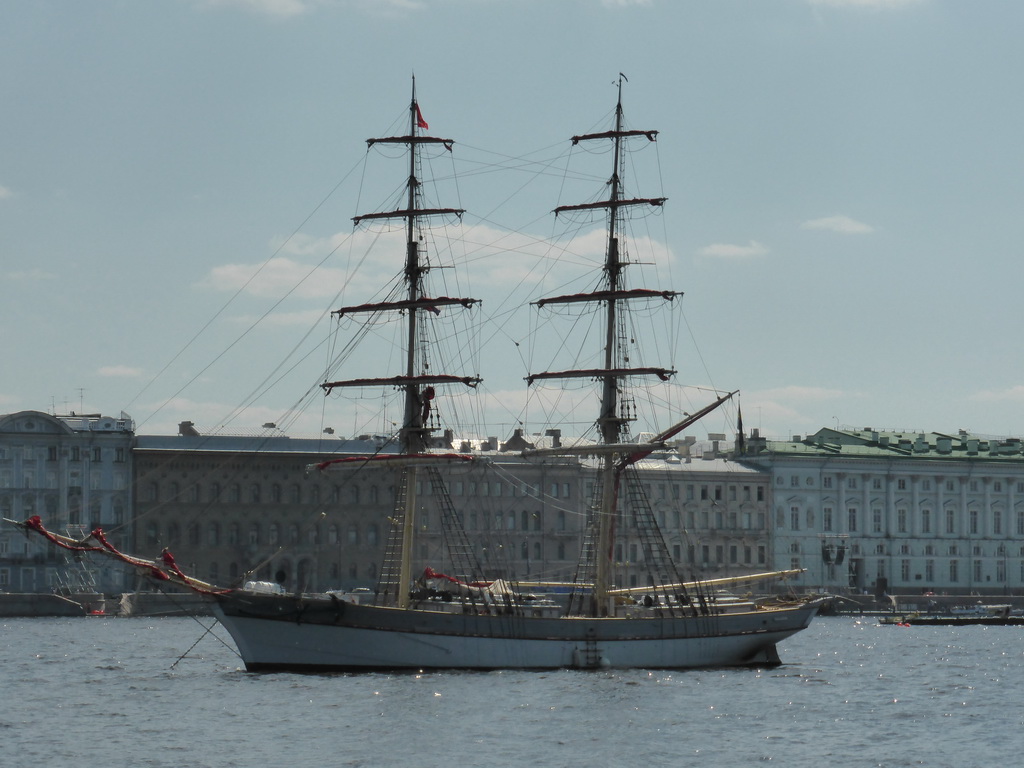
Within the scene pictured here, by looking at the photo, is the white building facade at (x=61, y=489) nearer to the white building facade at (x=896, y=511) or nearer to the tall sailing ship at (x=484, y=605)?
the white building facade at (x=896, y=511)

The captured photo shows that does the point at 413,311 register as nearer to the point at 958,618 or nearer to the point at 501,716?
the point at 501,716

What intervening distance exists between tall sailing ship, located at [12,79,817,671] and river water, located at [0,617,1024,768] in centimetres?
112

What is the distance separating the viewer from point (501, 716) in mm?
46500

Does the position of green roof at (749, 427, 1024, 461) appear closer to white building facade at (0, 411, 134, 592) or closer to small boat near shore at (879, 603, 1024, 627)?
small boat near shore at (879, 603, 1024, 627)

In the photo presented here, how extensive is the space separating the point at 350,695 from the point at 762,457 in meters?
90.4

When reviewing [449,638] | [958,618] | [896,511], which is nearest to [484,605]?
[449,638]

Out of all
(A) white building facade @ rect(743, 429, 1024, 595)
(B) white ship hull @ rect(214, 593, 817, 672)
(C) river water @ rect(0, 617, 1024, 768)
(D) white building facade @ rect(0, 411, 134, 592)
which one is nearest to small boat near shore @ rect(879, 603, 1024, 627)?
(A) white building facade @ rect(743, 429, 1024, 595)

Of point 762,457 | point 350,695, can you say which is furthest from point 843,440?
point 350,695

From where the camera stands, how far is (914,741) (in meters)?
44.4

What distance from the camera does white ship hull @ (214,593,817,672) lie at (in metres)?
56.5

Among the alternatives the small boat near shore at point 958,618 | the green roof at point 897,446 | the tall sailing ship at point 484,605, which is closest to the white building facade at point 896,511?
the green roof at point 897,446

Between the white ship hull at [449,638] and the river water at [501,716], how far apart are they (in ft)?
3.05

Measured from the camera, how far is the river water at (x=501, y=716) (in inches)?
1591

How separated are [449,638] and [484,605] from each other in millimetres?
2004
